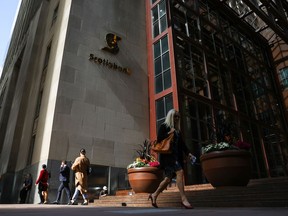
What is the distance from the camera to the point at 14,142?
52.7 ft

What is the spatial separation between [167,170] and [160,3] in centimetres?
1644

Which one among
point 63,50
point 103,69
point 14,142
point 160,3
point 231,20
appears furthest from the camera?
point 231,20

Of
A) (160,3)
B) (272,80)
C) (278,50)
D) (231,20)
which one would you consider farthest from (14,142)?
(278,50)

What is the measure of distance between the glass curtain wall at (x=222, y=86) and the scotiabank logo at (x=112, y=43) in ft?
12.8

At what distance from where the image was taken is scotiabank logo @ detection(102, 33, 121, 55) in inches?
620

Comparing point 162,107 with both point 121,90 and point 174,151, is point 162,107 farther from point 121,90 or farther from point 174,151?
point 174,151

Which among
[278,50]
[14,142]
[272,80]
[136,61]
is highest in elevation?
[278,50]

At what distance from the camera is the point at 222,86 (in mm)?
18562

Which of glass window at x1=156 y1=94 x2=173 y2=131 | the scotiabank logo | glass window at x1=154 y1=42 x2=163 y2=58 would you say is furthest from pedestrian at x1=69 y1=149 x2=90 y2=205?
glass window at x1=154 y1=42 x2=163 y2=58

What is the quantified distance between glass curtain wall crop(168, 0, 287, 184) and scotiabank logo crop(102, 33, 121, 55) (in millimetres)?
3891

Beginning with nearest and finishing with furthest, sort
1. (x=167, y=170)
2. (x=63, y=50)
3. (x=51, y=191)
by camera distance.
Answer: (x=167, y=170) < (x=51, y=191) < (x=63, y=50)

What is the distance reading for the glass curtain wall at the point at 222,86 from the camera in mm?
15219

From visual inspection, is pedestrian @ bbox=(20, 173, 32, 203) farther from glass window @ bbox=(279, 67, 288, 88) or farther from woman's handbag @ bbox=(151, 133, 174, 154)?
glass window @ bbox=(279, 67, 288, 88)

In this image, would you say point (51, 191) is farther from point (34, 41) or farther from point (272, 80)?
point (272, 80)
